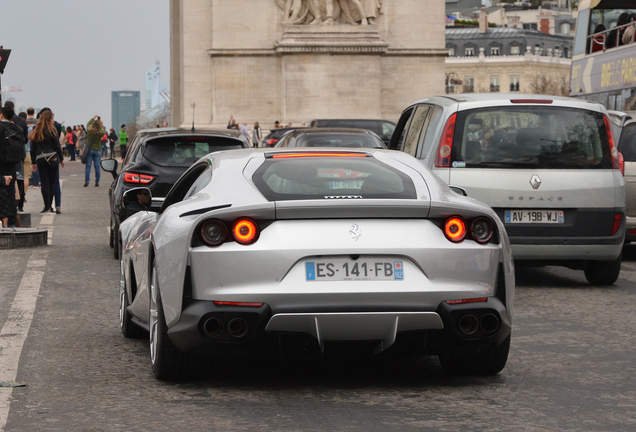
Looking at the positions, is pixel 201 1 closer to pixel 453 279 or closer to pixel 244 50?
pixel 244 50

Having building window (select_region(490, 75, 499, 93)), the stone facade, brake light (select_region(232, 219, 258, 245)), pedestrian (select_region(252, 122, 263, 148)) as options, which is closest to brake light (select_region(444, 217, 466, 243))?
brake light (select_region(232, 219, 258, 245))

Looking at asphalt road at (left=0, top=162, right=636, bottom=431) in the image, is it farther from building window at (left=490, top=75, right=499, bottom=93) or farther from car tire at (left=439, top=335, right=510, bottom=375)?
building window at (left=490, top=75, right=499, bottom=93)

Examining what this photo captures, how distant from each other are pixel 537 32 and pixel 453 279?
130 metres

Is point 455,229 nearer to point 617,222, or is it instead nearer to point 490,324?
point 490,324

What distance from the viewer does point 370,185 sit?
220 inches

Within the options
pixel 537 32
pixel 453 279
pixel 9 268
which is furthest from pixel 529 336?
pixel 537 32

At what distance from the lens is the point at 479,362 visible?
5.90m

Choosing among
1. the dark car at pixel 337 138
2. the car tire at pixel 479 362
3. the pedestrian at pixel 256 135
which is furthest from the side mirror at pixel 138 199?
the pedestrian at pixel 256 135

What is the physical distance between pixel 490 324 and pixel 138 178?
7.09 metres

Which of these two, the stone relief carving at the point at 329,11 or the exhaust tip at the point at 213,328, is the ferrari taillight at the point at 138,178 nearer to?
the exhaust tip at the point at 213,328

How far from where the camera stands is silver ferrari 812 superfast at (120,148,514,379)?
5.18m

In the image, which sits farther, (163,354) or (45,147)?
(45,147)

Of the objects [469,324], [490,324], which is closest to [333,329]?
[469,324]

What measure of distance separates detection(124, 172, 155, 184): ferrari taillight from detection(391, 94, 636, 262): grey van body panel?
339 cm
